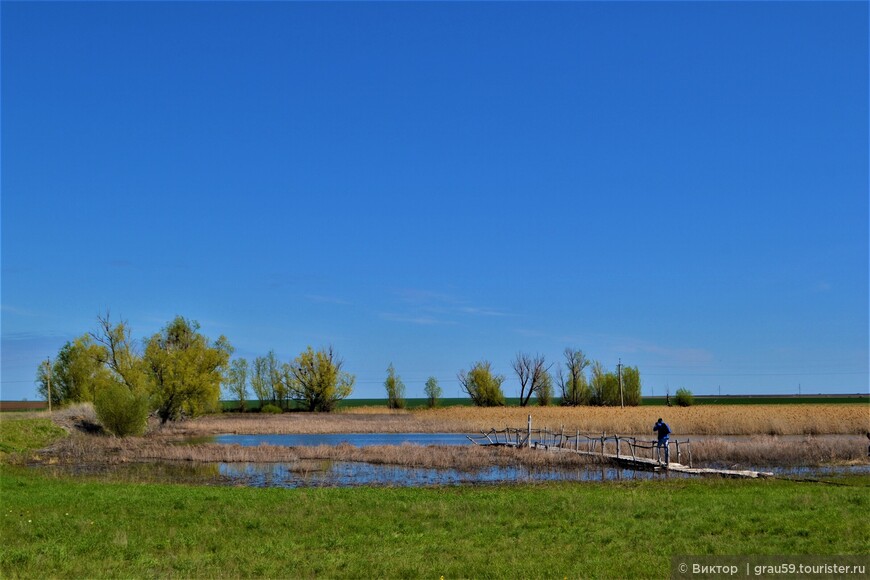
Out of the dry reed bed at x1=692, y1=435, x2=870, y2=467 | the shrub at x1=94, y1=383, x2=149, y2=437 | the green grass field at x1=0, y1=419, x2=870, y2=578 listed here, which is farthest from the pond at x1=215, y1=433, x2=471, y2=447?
the green grass field at x1=0, y1=419, x2=870, y2=578

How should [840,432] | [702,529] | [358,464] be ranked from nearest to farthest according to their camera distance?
[702,529]
[358,464]
[840,432]

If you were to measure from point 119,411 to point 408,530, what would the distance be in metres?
41.3

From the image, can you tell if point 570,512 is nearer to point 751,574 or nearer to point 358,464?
point 751,574

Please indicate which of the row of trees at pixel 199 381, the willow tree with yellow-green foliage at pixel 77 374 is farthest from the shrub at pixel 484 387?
the willow tree with yellow-green foliage at pixel 77 374

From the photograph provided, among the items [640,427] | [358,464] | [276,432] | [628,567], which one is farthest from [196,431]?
[628,567]

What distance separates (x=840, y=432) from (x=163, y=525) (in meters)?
→ 49.6

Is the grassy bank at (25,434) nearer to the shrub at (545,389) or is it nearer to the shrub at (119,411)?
the shrub at (119,411)

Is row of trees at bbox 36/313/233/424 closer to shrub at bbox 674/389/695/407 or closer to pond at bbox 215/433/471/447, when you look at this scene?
pond at bbox 215/433/471/447

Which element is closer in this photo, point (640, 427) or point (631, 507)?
point (631, 507)

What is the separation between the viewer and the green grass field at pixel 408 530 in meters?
12.5

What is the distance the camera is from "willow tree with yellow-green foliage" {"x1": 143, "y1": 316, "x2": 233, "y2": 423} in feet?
217

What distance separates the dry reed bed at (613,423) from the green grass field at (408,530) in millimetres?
29684

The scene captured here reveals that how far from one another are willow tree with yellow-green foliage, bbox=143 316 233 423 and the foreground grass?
44.4m

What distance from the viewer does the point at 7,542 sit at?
1495cm
